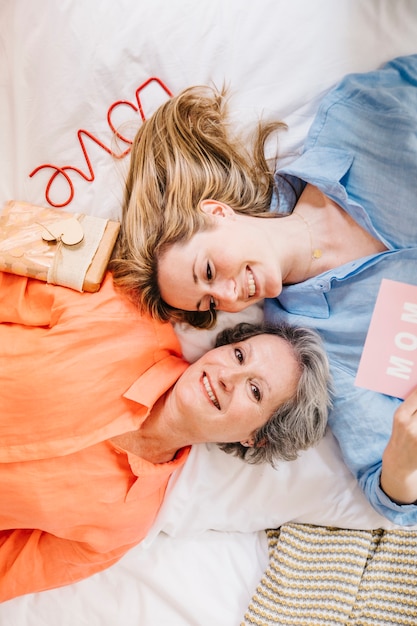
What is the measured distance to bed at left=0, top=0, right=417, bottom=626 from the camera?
159 cm

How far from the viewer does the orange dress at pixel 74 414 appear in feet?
4.66

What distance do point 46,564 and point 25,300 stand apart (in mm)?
733

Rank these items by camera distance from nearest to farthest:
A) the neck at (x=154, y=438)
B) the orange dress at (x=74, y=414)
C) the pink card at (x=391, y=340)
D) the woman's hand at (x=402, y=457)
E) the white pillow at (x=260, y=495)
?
the pink card at (x=391, y=340) < the woman's hand at (x=402, y=457) < the orange dress at (x=74, y=414) < the neck at (x=154, y=438) < the white pillow at (x=260, y=495)

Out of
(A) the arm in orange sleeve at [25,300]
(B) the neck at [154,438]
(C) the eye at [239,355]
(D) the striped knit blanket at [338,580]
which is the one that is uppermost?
(A) the arm in orange sleeve at [25,300]

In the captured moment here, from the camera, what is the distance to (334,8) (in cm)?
158

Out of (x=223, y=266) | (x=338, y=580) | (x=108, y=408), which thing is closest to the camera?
(x=223, y=266)

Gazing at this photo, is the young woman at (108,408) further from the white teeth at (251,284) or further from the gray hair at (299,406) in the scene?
the white teeth at (251,284)

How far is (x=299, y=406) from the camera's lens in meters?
1.47

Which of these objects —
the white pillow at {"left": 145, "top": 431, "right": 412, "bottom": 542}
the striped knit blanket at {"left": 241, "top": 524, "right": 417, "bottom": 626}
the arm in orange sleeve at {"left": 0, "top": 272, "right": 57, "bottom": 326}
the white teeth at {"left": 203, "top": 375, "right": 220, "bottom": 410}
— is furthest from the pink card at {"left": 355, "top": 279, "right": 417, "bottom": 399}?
the arm in orange sleeve at {"left": 0, "top": 272, "right": 57, "bottom": 326}

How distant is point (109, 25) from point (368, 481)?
1.43 metres

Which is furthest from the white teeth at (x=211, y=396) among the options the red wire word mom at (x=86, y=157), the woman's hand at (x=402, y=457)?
the red wire word mom at (x=86, y=157)

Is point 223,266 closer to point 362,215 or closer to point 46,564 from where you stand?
point 362,215

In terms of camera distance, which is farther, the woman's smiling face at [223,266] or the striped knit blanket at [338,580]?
the striped knit blanket at [338,580]

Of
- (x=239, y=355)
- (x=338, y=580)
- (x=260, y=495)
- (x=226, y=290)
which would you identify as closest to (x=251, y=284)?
(x=226, y=290)
